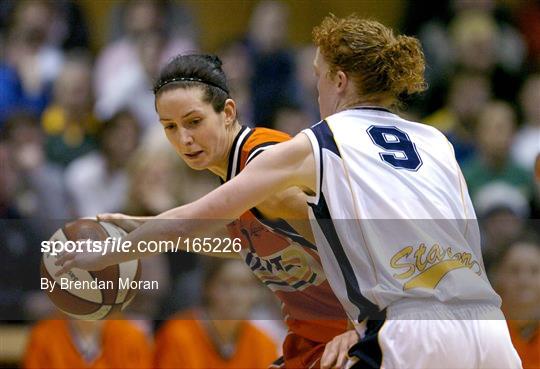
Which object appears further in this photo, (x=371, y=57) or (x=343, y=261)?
(x=371, y=57)

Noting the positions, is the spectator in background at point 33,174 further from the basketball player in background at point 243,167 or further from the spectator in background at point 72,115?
the basketball player in background at point 243,167

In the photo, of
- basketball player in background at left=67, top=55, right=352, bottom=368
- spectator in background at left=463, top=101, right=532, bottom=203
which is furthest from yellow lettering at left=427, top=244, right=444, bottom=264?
spectator in background at left=463, top=101, right=532, bottom=203

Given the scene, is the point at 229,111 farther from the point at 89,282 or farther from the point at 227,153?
the point at 89,282

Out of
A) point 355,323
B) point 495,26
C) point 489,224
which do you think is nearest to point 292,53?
point 495,26

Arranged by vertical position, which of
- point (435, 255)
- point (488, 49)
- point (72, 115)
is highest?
point (72, 115)

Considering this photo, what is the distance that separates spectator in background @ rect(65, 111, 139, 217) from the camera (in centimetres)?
758

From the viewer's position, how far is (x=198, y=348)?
6035mm

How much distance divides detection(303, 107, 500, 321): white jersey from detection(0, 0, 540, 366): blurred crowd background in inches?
101

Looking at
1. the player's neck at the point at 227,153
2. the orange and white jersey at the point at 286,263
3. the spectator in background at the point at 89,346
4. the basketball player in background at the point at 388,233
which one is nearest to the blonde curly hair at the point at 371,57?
the basketball player in background at the point at 388,233

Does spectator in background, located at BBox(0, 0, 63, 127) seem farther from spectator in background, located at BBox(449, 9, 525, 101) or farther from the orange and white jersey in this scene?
the orange and white jersey

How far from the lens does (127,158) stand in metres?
7.70

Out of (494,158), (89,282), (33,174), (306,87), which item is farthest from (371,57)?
(306,87)

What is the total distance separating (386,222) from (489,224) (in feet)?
12.3

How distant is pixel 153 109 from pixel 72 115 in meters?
0.62
